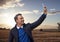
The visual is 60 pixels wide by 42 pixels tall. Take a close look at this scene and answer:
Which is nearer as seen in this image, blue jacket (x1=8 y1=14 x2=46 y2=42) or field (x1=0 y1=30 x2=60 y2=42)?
blue jacket (x1=8 y1=14 x2=46 y2=42)

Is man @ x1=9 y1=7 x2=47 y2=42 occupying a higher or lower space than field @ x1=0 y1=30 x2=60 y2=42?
higher

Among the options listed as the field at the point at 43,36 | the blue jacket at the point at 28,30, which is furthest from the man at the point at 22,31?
the field at the point at 43,36

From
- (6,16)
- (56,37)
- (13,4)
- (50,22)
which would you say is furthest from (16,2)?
(56,37)

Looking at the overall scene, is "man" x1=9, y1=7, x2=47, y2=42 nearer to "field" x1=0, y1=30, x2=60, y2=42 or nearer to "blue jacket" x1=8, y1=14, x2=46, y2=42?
"blue jacket" x1=8, y1=14, x2=46, y2=42

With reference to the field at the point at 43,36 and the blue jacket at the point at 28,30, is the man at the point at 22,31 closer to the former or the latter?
the blue jacket at the point at 28,30

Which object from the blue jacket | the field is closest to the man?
the blue jacket

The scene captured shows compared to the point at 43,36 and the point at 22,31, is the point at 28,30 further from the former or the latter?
the point at 43,36

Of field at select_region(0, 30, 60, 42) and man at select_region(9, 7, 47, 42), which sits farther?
field at select_region(0, 30, 60, 42)

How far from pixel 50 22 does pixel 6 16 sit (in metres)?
0.87

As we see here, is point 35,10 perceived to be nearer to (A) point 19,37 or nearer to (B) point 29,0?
(B) point 29,0

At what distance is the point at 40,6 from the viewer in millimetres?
3932

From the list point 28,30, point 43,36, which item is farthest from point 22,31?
point 43,36

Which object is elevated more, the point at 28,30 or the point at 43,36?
the point at 28,30

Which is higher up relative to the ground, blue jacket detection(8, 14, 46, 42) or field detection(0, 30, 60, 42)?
blue jacket detection(8, 14, 46, 42)
